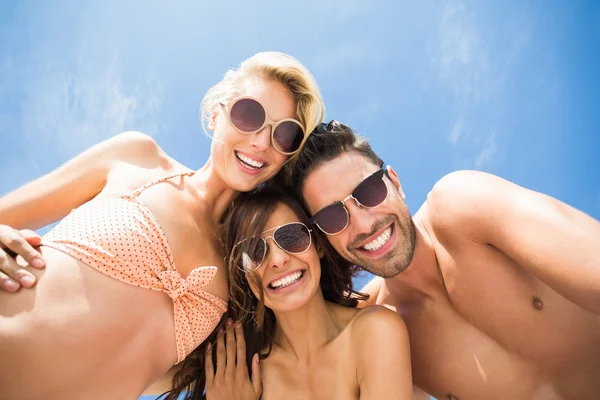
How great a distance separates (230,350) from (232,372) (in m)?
0.20

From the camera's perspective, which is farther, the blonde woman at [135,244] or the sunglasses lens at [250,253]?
the sunglasses lens at [250,253]

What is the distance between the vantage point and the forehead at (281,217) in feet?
12.3

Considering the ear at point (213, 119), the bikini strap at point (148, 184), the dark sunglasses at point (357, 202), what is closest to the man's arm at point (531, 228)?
the dark sunglasses at point (357, 202)

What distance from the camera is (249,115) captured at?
367 centimetres

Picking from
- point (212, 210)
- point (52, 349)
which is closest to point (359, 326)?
point (212, 210)

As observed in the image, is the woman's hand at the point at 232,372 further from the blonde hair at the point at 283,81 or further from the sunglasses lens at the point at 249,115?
the blonde hair at the point at 283,81

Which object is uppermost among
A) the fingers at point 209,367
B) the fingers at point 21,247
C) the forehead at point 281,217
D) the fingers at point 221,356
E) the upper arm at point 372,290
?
the forehead at point 281,217

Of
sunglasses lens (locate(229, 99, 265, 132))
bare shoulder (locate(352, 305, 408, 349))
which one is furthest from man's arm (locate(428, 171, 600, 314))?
sunglasses lens (locate(229, 99, 265, 132))

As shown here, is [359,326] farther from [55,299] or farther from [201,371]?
[55,299]

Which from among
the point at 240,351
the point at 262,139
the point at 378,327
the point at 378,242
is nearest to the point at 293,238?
the point at 378,242

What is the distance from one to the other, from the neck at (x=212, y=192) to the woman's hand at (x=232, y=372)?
1033 millimetres

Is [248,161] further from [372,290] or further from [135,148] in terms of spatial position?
[372,290]

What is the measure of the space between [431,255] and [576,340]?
126 cm

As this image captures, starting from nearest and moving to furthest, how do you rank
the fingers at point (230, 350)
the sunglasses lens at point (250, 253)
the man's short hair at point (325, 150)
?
the sunglasses lens at point (250, 253) → the fingers at point (230, 350) → the man's short hair at point (325, 150)
